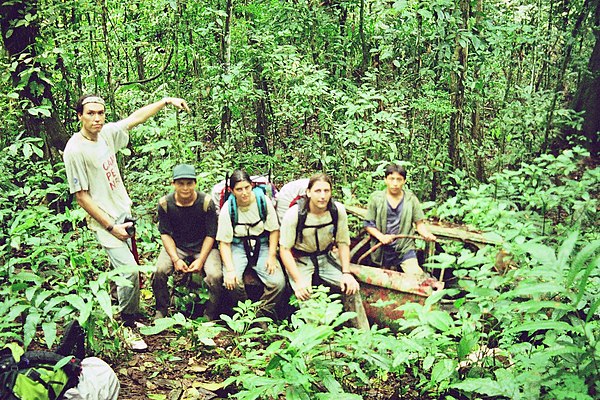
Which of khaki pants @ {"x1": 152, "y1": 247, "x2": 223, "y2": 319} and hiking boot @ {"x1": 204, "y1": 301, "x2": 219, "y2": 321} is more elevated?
khaki pants @ {"x1": 152, "y1": 247, "x2": 223, "y2": 319}

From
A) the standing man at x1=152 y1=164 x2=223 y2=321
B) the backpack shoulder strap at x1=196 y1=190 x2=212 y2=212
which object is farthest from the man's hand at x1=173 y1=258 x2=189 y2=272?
the backpack shoulder strap at x1=196 y1=190 x2=212 y2=212

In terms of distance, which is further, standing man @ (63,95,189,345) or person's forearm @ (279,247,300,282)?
person's forearm @ (279,247,300,282)

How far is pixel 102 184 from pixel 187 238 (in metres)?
1.19

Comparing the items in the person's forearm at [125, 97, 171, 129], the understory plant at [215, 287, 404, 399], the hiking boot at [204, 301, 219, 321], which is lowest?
the hiking boot at [204, 301, 219, 321]

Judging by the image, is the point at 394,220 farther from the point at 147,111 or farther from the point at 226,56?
the point at 226,56

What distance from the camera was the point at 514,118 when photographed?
1000 centimetres

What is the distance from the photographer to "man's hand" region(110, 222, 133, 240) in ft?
17.2

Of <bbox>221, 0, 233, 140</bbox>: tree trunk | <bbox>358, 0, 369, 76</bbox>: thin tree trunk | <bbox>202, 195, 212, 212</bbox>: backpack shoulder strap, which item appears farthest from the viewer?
<bbox>358, 0, 369, 76</bbox>: thin tree trunk

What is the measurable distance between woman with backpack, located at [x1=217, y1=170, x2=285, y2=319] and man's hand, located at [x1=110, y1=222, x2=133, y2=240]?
99 cm

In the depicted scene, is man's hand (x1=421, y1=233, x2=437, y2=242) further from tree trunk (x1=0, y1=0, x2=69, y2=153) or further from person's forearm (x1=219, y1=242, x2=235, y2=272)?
tree trunk (x1=0, y1=0, x2=69, y2=153)

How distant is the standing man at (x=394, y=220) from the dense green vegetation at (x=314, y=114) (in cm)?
36

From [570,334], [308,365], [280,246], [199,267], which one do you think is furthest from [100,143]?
[570,334]

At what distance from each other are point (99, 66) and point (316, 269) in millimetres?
5804

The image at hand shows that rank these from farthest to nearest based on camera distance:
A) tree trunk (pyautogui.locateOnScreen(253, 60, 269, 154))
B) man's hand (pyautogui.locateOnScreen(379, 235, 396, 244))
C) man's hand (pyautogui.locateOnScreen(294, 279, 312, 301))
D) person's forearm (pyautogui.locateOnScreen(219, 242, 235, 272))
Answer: tree trunk (pyautogui.locateOnScreen(253, 60, 269, 154))
man's hand (pyautogui.locateOnScreen(379, 235, 396, 244))
person's forearm (pyautogui.locateOnScreen(219, 242, 235, 272))
man's hand (pyautogui.locateOnScreen(294, 279, 312, 301))
